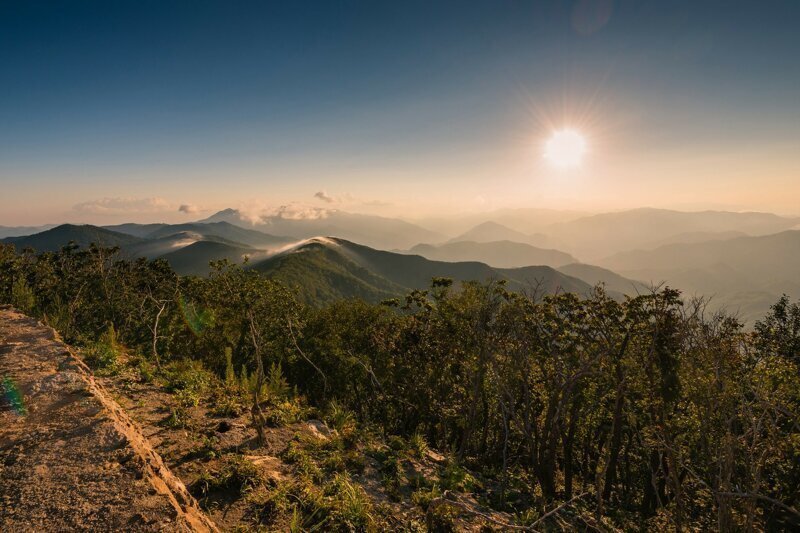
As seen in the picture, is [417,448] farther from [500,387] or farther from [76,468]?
[76,468]

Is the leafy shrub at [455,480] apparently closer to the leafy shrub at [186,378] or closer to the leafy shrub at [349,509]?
the leafy shrub at [349,509]

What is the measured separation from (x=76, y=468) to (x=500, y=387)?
18234 millimetres

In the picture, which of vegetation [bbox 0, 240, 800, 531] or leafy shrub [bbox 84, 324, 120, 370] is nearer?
vegetation [bbox 0, 240, 800, 531]

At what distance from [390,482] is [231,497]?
5521 millimetres

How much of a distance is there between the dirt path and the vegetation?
225 cm

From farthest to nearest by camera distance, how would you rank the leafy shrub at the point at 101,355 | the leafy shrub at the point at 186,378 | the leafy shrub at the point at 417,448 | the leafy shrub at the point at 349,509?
1. the leafy shrub at the point at 417,448
2. the leafy shrub at the point at 101,355
3. the leafy shrub at the point at 186,378
4. the leafy shrub at the point at 349,509

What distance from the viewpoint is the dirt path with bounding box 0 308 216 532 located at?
6.01m

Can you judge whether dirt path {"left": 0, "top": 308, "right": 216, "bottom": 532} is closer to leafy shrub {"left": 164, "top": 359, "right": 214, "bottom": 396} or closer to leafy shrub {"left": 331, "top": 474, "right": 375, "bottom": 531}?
leafy shrub {"left": 331, "top": 474, "right": 375, "bottom": 531}

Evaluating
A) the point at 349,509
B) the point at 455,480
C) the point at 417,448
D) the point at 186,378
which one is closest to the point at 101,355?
the point at 186,378

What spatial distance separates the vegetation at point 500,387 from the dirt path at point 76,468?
2248 millimetres

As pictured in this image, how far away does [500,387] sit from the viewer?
20.5 meters

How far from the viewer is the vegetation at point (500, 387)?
1199 cm

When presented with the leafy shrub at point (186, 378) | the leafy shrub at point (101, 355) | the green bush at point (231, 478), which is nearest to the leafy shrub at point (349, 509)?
the green bush at point (231, 478)

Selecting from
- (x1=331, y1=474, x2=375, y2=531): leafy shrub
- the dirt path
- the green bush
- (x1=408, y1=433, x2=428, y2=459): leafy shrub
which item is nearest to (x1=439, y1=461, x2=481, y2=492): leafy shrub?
(x1=408, y1=433, x2=428, y2=459): leafy shrub
